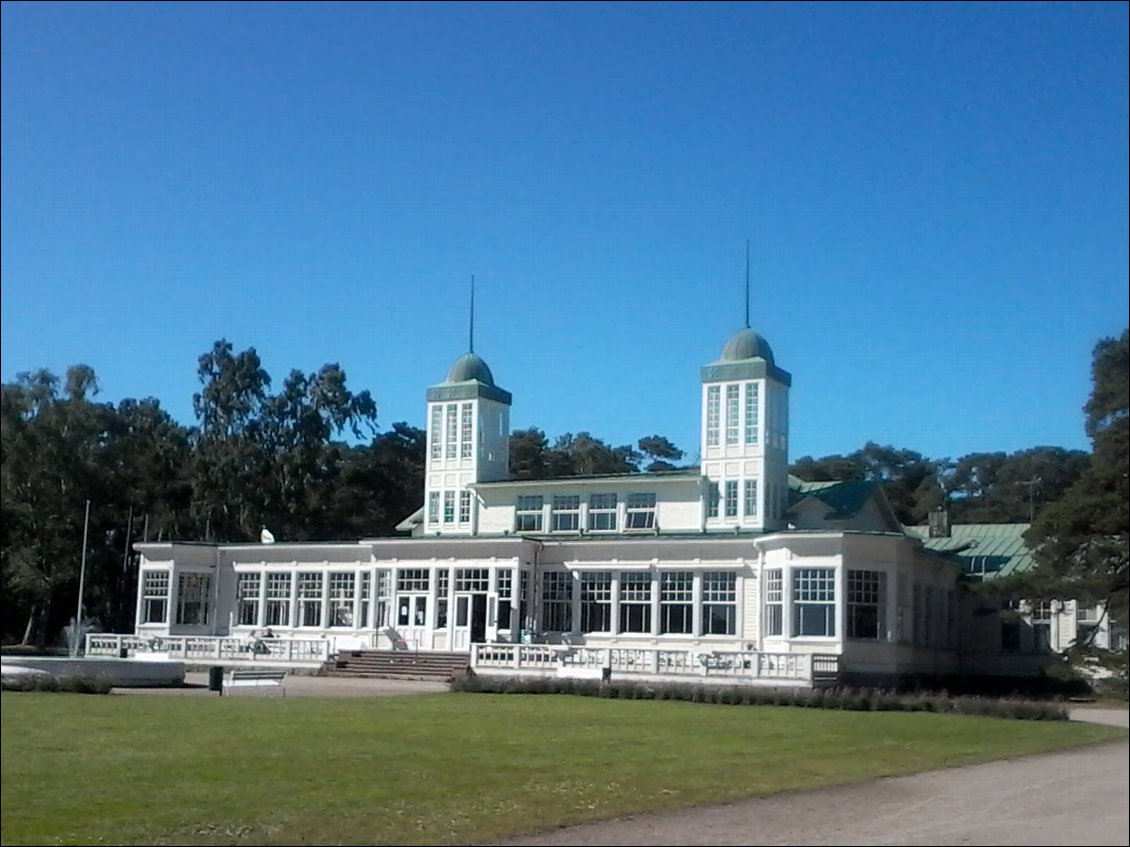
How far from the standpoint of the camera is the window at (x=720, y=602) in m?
38.5

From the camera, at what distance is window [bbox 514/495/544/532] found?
44.5 metres

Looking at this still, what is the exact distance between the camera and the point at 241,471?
143 ft

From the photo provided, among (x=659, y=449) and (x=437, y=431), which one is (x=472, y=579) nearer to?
(x=437, y=431)

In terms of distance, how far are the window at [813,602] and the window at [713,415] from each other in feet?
21.9

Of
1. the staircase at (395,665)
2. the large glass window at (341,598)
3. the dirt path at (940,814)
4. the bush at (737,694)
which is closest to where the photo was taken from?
the dirt path at (940,814)

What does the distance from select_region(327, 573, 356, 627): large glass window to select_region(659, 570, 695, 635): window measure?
12.4 meters

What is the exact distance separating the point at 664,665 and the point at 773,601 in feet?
15.3

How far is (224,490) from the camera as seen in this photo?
4459cm

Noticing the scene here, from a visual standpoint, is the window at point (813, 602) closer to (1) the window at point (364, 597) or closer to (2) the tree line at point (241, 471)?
(2) the tree line at point (241, 471)

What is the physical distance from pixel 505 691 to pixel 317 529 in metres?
28.1

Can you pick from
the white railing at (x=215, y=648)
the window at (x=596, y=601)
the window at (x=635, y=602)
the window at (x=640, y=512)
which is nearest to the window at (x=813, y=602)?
the window at (x=635, y=602)

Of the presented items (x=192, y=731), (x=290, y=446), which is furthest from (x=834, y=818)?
(x=290, y=446)

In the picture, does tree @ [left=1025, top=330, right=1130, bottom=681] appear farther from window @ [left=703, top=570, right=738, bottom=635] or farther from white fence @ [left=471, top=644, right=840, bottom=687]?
window @ [left=703, top=570, right=738, bottom=635]

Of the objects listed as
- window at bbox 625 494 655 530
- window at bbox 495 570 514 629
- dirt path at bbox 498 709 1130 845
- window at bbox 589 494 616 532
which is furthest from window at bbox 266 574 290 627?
dirt path at bbox 498 709 1130 845
